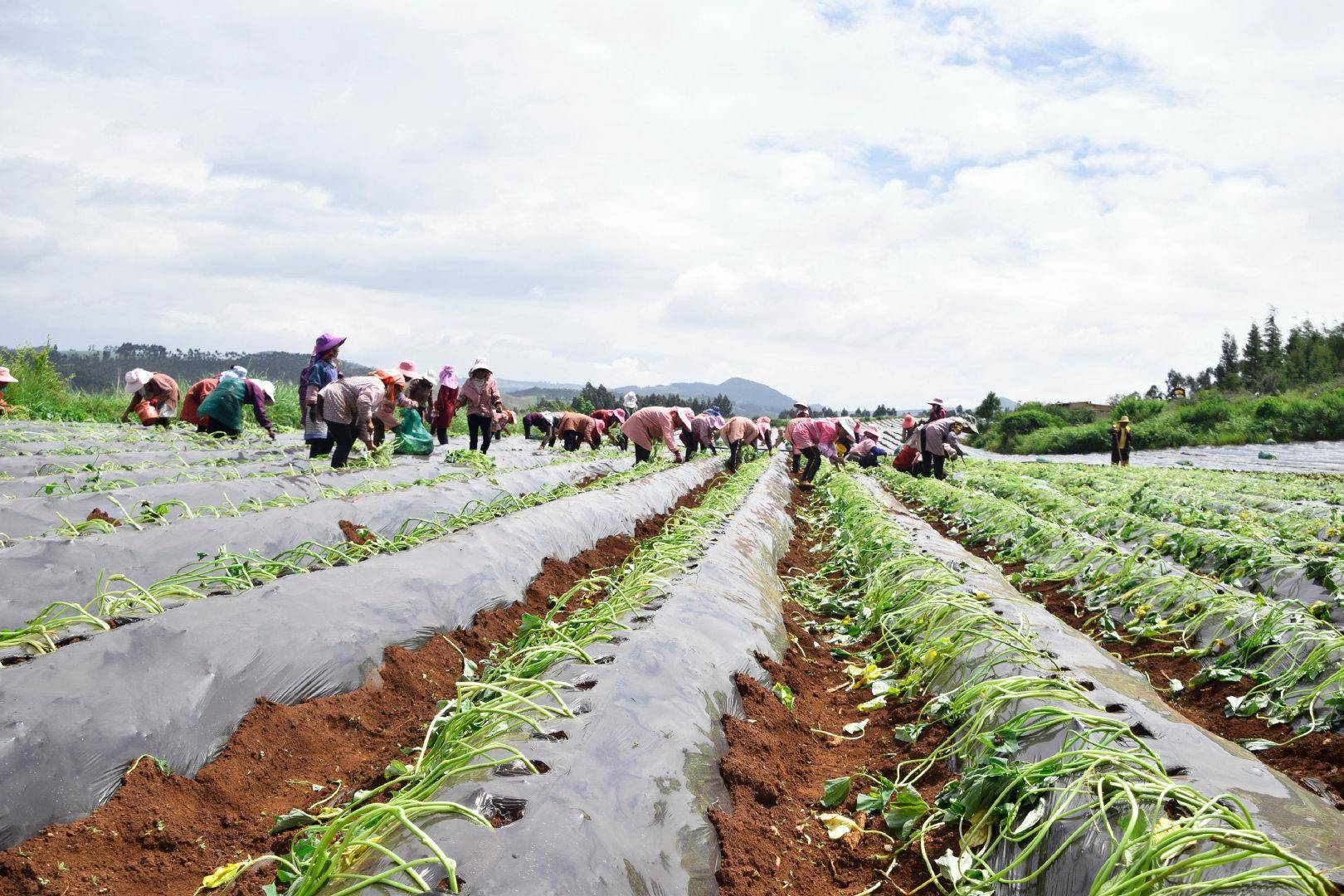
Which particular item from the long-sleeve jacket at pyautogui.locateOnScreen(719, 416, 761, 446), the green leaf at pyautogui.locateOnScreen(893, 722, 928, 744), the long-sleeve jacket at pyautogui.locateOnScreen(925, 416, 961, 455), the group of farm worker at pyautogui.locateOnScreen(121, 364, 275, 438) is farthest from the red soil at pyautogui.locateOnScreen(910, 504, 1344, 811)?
the group of farm worker at pyautogui.locateOnScreen(121, 364, 275, 438)

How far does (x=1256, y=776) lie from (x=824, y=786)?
1.50 meters

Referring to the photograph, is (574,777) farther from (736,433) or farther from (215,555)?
(736,433)

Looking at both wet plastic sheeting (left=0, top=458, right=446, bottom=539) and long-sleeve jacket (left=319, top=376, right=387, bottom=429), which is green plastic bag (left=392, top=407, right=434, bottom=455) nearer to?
wet plastic sheeting (left=0, top=458, right=446, bottom=539)

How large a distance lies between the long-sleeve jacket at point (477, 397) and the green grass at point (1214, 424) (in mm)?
34337

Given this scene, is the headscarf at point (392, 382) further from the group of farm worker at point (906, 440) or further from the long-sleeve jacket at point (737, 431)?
the long-sleeve jacket at point (737, 431)

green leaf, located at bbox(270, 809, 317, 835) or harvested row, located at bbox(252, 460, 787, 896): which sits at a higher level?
harvested row, located at bbox(252, 460, 787, 896)

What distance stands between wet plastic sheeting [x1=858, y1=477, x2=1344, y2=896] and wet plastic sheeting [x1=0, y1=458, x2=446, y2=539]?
5855mm

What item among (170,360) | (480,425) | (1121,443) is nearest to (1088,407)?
(1121,443)

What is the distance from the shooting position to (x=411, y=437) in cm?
1294

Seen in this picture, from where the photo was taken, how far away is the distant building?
50844 millimetres

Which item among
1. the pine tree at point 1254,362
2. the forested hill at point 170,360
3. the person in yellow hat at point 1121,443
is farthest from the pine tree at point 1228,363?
the forested hill at point 170,360

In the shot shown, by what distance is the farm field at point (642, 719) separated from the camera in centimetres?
210

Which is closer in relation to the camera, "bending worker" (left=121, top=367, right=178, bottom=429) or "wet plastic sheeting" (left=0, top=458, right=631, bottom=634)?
"wet plastic sheeting" (left=0, top=458, right=631, bottom=634)

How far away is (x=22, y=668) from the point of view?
2961 millimetres
